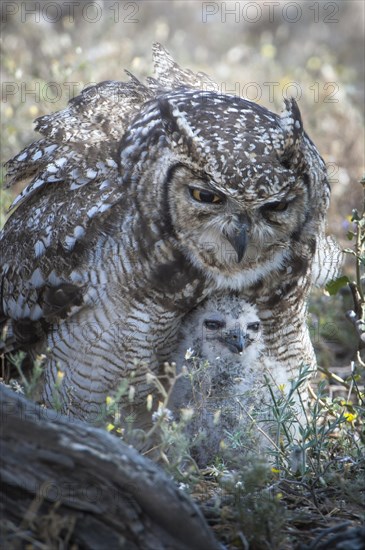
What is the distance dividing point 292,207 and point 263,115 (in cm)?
47

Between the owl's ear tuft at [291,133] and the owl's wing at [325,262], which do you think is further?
the owl's wing at [325,262]

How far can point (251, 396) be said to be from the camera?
4336 mm

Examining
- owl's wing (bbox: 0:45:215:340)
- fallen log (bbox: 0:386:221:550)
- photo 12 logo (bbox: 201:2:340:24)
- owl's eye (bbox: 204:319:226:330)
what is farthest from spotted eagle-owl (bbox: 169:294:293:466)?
photo 12 logo (bbox: 201:2:340:24)

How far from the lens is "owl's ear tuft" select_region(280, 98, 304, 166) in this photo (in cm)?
415

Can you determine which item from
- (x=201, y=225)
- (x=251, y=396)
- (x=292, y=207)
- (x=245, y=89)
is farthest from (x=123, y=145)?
(x=245, y=89)

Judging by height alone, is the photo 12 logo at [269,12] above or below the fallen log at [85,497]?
above

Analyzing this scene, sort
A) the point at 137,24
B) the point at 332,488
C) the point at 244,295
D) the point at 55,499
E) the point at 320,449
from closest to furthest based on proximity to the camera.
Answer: the point at 55,499, the point at 332,488, the point at 320,449, the point at 244,295, the point at 137,24

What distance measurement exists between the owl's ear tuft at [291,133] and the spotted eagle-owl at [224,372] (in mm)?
828

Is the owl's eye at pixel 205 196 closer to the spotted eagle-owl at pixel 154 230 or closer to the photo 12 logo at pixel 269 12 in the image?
the spotted eagle-owl at pixel 154 230

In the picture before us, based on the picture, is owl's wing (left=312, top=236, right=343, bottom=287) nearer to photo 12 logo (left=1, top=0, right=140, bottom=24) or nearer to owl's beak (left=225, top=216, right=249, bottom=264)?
owl's beak (left=225, top=216, right=249, bottom=264)

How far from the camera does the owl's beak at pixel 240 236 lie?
4.09m

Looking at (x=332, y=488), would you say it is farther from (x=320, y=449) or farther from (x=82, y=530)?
(x=82, y=530)

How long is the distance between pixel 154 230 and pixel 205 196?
34 cm

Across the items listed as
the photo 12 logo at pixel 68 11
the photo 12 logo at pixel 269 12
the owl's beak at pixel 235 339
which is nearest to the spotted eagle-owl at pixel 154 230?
the owl's beak at pixel 235 339
